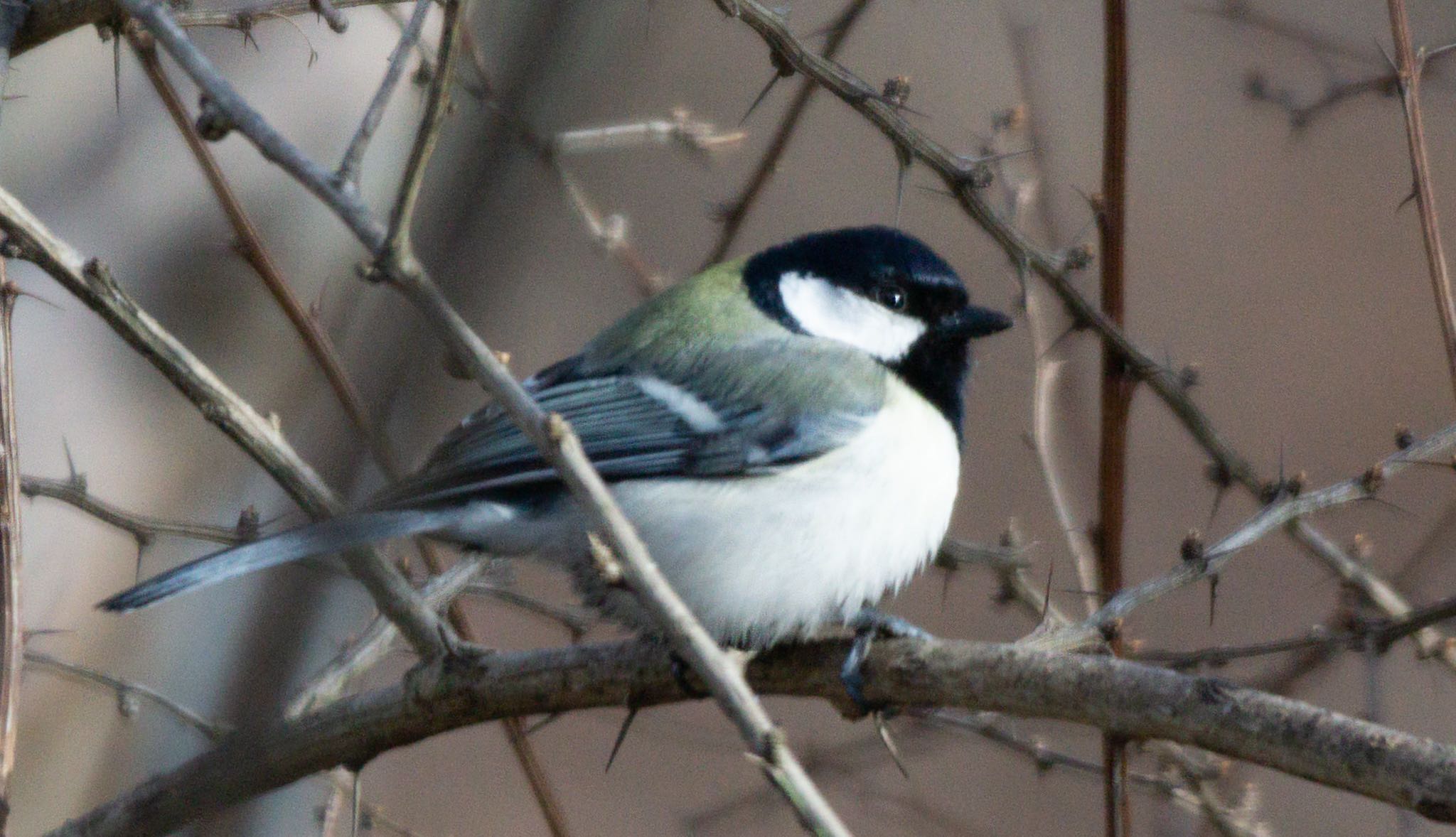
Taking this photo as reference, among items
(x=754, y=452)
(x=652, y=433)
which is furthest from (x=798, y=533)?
(x=652, y=433)

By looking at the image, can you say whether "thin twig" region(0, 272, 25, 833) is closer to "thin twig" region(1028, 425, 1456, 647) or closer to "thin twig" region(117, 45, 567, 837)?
"thin twig" region(117, 45, 567, 837)

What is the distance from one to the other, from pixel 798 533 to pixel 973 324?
680 mm

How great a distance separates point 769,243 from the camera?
15.3 feet

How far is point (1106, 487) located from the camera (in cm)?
242

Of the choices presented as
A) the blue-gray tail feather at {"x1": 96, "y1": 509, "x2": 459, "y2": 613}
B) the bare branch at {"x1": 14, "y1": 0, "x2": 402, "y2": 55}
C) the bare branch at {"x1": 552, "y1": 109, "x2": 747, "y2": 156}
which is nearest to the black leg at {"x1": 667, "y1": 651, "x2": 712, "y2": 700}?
the blue-gray tail feather at {"x1": 96, "y1": 509, "x2": 459, "y2": 613}

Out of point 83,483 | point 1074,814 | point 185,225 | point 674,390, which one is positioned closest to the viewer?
point 83,483

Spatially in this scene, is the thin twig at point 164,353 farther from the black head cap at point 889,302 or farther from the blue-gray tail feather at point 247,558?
the black head cap at point 889,302

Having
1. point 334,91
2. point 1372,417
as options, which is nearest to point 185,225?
point 334,91

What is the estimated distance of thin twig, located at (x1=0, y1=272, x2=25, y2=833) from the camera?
1716 mm

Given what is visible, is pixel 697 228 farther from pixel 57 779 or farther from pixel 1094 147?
pixel 57 779

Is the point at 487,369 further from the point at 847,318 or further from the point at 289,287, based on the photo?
the point at 847,318

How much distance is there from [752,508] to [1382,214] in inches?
129

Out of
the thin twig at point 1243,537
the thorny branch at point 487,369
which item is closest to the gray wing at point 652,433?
the thin twig at point 1243,537

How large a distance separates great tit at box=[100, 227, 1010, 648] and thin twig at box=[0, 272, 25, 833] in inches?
17.2
